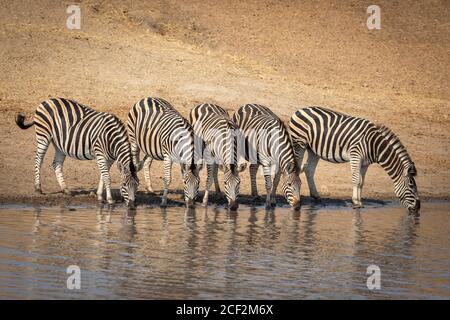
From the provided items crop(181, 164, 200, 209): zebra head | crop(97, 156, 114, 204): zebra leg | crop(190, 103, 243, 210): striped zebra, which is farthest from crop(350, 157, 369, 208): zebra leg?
crop(97, 156, 114, 204): zebra leg

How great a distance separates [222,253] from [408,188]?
6.21 meters

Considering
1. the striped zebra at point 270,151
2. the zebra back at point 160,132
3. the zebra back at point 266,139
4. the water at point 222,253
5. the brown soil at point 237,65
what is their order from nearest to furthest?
the water at point 222,253
the zebra back at point 160,132
the striped zebra at point 270,151
the zebra back at point 266,139
the brown soil at point 237,65

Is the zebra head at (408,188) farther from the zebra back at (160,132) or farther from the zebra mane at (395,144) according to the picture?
the zebra back at (160,132)

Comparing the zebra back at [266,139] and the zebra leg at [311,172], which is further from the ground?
the zebra back at [266,139]

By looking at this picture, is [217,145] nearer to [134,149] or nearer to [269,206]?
[269,206]

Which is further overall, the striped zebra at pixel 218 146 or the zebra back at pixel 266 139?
the zebra back at pixel 266 139

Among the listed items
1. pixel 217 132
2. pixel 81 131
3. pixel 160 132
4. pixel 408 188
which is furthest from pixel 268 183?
pixel 81 131

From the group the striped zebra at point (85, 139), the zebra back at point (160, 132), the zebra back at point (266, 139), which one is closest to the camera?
the striped zebra at point (85, 139)

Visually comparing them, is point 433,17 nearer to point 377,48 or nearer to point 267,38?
point 377,48

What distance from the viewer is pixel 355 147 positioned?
64.0ft

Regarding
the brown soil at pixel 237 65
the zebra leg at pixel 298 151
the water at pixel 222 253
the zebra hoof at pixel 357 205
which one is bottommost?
the water at pixel 222 253

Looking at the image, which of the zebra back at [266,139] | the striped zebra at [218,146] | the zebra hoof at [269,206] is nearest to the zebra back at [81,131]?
the striped zebra at [218,146]

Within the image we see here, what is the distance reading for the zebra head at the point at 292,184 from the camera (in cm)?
1850

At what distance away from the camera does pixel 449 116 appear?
28.4m
